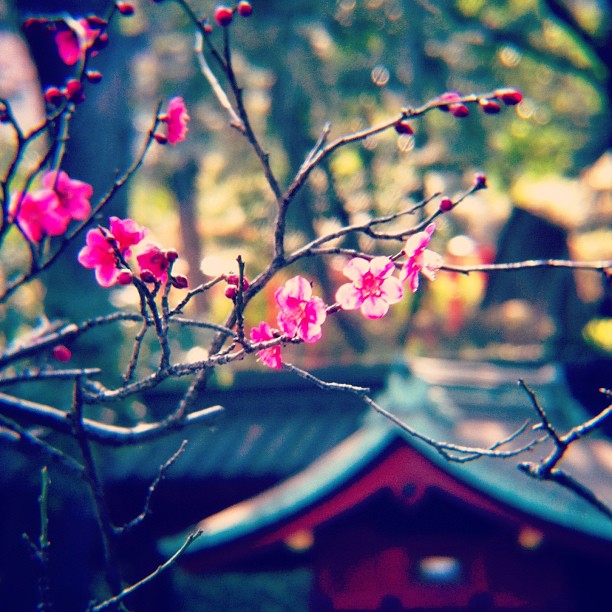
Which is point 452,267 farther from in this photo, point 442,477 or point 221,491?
point 221,491

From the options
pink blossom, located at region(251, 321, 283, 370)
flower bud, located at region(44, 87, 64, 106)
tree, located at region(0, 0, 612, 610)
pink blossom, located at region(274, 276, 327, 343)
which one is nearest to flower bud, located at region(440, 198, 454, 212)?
tree, located at region(0, 0, 612, 610)

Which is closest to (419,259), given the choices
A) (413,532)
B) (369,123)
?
(413,532)

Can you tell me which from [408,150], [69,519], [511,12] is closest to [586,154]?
[408,150]

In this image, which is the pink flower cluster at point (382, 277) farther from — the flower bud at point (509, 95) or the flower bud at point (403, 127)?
the flower bud at point (509, 95)

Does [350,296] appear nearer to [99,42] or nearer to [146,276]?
[146,276]

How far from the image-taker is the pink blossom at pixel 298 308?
4.90 ft

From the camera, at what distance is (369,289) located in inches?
64.0

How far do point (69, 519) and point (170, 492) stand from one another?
1.28 metres

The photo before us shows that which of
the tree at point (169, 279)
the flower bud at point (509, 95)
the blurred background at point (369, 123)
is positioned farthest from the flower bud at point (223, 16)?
the blurred background at point (369, 123)

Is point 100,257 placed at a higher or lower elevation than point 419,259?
higher

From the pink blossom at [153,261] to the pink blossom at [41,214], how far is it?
2.33ft

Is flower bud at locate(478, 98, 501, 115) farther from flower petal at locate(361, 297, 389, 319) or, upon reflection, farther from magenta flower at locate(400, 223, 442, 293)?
flower petal at locate(361, 297, 389, 319)

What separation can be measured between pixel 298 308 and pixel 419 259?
343mm

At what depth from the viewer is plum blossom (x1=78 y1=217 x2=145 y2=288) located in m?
1.56
